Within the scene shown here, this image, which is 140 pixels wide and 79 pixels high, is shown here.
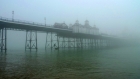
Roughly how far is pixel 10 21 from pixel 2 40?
17.4 ft

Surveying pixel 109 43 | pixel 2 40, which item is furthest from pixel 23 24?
pixel 109 43

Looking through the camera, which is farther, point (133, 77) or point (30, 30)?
point (30, 30)

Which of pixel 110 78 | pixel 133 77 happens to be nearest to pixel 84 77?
pixel 110 78

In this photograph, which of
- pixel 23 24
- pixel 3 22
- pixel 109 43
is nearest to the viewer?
pixel 3 22

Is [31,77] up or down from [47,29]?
down

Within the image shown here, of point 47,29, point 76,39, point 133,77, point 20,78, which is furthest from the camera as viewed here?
point 76,39

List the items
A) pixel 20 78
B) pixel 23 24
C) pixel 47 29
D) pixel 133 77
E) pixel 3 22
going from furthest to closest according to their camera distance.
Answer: pixel 47 29, pixel 23 24, pixel 3 22, pixel 133 77, pixel 20 78

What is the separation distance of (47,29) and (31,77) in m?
41.4

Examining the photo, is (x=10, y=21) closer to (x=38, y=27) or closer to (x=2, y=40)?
(x=2, y=40)

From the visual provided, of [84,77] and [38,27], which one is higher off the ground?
[38,27]

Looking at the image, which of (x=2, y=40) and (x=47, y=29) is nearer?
(x=2, y=40)

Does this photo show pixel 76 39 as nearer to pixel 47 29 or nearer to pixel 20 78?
pixel 47 29

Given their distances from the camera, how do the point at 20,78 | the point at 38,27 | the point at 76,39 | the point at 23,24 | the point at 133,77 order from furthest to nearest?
1. the point at 76,39
2. the point at 38,27
3. the point at 23,24
4. the point at 133,77
5. the point at 20,78

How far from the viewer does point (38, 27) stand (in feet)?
151
